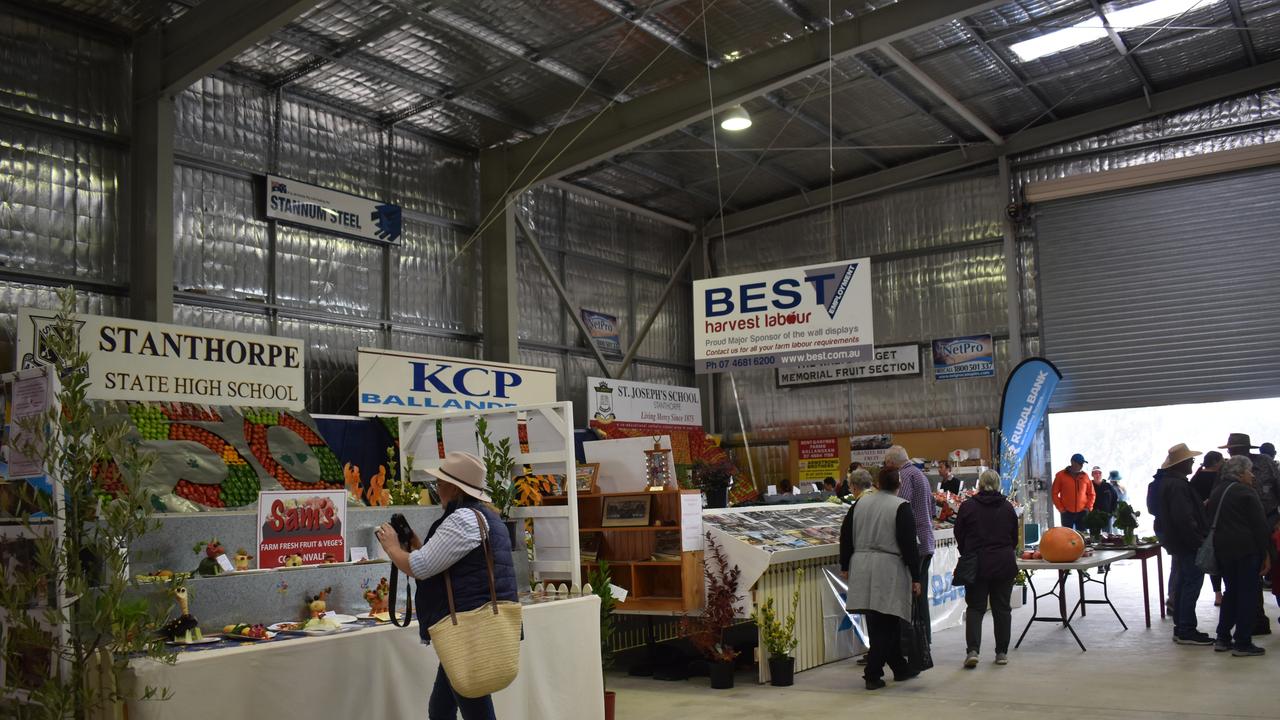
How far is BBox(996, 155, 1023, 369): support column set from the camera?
1568 centimetres

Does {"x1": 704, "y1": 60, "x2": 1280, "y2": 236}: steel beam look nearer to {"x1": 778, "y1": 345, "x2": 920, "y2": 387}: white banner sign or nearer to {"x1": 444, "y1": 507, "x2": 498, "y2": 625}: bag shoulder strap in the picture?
{"x1": 778, "y1": 345, "x2": 920, "y2": 387}: white banner sign

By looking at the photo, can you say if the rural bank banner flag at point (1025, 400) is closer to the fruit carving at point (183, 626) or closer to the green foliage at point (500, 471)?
the green foliage at point (500, 471)

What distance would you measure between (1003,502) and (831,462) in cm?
1010

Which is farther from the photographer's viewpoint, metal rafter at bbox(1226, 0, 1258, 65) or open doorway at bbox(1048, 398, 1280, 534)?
open doorway at bbox(1048, 398, 1280, 534)

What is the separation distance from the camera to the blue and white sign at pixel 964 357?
52.6ft

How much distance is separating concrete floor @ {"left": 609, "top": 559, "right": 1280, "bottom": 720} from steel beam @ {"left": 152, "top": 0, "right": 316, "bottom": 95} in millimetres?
6294

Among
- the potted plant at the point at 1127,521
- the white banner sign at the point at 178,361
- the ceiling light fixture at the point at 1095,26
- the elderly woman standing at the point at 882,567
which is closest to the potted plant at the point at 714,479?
the elderly woman standing at the point at 882,567

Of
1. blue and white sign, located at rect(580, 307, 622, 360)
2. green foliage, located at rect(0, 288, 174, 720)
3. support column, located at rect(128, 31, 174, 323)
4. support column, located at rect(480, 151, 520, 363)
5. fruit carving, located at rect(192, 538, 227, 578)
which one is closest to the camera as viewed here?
green foliage, located at rect(0, 288, 174, 720)

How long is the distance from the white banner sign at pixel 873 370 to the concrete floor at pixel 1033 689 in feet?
28.7

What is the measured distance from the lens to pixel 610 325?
55.7 feet

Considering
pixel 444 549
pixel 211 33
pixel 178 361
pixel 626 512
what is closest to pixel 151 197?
pixel 211 33

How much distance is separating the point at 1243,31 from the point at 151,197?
12623 millimetres

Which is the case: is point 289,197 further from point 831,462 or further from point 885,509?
point 831,462

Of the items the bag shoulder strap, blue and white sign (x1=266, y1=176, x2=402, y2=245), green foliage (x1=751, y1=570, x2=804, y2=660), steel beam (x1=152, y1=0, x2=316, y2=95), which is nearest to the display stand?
green foliage (x1=751, y1=570, x2=804, y2=660)
